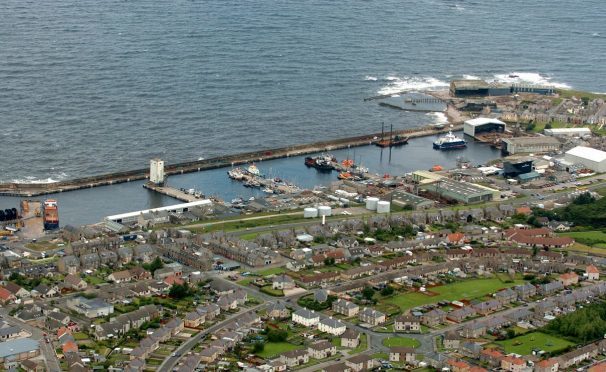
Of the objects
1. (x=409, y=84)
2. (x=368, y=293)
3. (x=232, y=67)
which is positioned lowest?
(x=368, y=293)

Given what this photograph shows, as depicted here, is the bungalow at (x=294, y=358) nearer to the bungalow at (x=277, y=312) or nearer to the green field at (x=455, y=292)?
the bungalow at (x=277, y=312)

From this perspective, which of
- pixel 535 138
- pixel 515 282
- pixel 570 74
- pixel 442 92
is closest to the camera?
pixel 515 282

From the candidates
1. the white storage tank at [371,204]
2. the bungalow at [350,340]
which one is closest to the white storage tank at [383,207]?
the white storage tank at [371,204]

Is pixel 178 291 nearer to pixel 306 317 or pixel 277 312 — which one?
pixel 277 312

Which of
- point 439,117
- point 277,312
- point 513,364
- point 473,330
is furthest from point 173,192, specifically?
point 513,364

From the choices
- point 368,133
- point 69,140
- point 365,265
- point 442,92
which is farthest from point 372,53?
point 365,265

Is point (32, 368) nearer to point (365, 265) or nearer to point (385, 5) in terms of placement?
point (365, 265)

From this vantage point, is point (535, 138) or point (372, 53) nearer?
point (535, 138)
